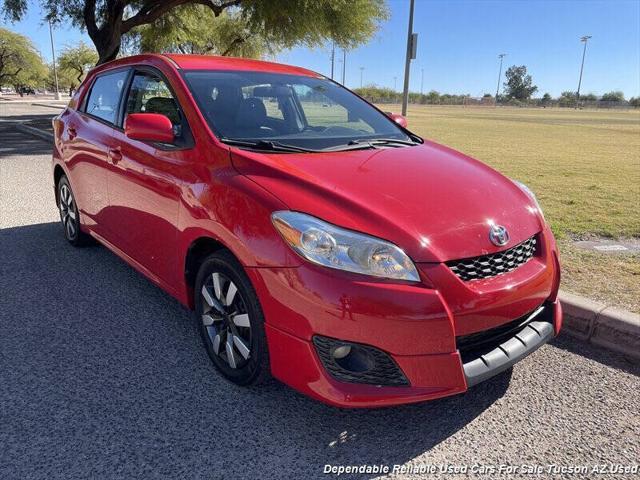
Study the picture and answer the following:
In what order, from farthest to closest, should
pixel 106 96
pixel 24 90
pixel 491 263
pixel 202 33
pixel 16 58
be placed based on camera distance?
pixel 24 90
pixel 16 58
pixel 202 33
pixel 106 96
pixel 491 263

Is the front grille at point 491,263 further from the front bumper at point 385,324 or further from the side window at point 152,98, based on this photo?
the side window at point 152,98

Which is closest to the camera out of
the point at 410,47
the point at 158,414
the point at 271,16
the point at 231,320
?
the point at 158,414

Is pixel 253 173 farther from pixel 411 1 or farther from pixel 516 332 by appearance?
pixel 411 1

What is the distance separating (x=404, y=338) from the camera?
215cm

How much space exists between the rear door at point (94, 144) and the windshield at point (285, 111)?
1034mm

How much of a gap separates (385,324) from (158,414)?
4.05ft

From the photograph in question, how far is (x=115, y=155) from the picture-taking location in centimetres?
368

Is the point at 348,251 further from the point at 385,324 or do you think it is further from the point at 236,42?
the point at 236,42

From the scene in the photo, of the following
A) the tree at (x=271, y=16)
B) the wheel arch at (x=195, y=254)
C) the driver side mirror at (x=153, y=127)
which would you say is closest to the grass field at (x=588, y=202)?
the wheel arch at (x=195, y=254)

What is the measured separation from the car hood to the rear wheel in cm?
279

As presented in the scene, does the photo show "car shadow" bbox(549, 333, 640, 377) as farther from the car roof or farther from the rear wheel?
the rear wheel

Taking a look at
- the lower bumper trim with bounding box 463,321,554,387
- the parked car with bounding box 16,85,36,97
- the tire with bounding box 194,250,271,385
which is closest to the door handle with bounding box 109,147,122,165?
the tire with bounding box 194,250,271,385

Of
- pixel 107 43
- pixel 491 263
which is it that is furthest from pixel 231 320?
pixel 107 43

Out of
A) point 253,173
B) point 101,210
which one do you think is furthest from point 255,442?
point 101,210
